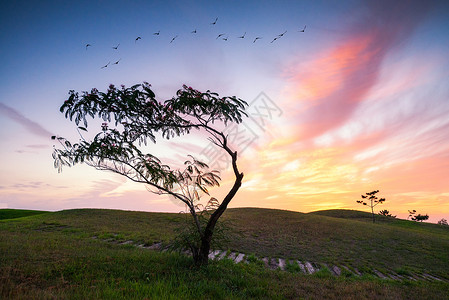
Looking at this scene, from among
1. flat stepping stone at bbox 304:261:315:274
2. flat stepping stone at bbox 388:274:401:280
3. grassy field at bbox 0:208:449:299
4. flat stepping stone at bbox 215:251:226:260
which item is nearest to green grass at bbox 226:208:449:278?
grassy field at bbox 0:208:449:299

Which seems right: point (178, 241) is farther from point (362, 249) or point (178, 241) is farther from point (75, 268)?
point (362, 249)

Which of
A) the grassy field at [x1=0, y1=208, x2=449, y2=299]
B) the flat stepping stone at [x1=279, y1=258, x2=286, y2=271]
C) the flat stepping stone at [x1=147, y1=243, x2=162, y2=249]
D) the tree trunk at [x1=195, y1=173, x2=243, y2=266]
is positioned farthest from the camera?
the flat stepping stone at [x1=147, y1=243, x2=162, y2=249]

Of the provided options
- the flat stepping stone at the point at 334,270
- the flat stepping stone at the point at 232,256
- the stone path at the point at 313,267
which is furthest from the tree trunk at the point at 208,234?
the flat stepping stone at the point at 334,270

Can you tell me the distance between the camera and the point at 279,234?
835 inches

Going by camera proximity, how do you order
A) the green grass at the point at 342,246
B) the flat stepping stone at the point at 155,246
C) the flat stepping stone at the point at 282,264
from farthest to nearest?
the green grass at the point at 342,246
the flat stepping stone at the point at 155,246
the flat stepping stone at the point at 282,264

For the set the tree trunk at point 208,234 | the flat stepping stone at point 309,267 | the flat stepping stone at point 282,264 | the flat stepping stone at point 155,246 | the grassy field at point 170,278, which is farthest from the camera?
the flat stepping stone at point 155,246

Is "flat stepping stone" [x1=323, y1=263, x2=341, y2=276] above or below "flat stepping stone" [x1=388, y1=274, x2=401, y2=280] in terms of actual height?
above

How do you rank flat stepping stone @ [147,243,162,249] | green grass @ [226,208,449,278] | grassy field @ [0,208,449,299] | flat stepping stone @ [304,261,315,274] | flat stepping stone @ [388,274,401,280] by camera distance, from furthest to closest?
1. green grass @ [226,208,449,278]
2. flat stepping stone @ [147,243,162,249]
3. flat stepping stone @ [388,274,401,280]
4. flat stepping stone @ [304,261,315,274]
5. grassy field @ [0,208,449,299]

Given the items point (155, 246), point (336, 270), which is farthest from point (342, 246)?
point (155, 246)

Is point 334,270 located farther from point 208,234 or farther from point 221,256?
point 208,234

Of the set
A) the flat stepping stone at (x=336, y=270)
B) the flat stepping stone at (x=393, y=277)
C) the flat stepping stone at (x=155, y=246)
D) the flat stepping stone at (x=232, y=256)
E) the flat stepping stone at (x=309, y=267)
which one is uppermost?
the flat stepping stone at (x=155, y=246)

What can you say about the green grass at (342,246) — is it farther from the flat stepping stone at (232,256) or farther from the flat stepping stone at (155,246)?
the flat stepping stone at (155,246)

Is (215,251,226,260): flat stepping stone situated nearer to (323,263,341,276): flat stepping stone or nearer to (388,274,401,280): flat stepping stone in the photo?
(323,263,341,276): flat stepping stone

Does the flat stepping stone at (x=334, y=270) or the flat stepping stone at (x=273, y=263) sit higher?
the flat stepping stone at (x=273, y=263)
